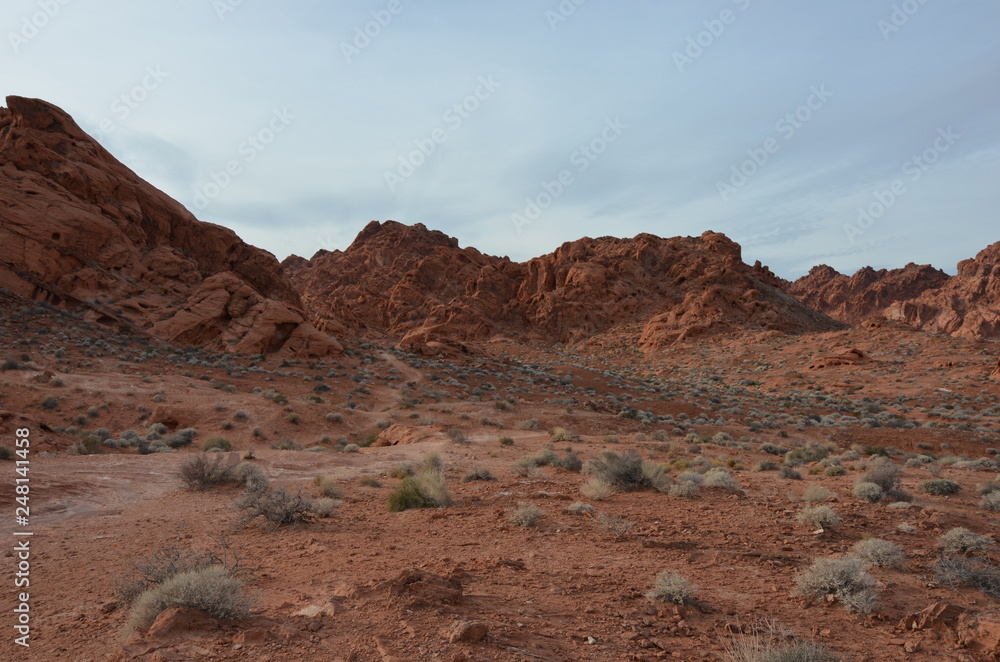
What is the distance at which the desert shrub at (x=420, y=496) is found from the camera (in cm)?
846

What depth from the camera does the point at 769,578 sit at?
5.44 m

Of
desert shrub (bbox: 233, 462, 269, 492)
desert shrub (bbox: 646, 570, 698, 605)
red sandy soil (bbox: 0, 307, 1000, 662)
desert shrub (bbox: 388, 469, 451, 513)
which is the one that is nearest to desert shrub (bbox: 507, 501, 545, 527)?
red sandy soil (bbox: 0, 307, 1000, 662)

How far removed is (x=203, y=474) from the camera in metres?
9.87

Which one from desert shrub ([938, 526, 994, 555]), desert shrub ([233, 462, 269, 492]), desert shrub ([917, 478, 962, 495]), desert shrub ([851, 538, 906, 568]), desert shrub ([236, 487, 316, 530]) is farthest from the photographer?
desert shrub ([917, 478, 962, 495])

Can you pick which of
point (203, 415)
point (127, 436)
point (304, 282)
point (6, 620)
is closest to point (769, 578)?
point (6, 620)

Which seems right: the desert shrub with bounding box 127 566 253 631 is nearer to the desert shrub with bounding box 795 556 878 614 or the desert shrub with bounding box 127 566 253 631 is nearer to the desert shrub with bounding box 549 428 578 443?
the desert shrub with bounding box 795 556 878 614

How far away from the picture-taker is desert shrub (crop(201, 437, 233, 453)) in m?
15.0

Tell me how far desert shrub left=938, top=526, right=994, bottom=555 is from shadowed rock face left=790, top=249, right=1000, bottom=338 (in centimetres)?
7766

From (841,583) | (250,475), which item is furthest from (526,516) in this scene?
(250,475)

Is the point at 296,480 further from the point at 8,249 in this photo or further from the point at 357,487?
the point at 8,249

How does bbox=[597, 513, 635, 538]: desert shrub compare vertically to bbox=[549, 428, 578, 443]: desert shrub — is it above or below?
below

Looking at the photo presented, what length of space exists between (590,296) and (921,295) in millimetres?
73093

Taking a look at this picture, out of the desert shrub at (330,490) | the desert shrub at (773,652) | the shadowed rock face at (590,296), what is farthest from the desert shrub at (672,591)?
the shadowed rock face at (590,296)

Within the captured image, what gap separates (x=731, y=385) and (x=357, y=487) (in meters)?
32.2
